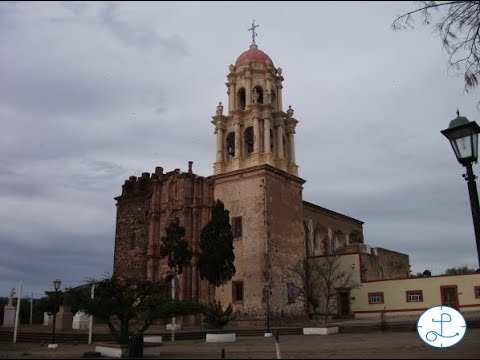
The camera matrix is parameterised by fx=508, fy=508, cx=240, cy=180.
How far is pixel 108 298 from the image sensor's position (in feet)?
54.4

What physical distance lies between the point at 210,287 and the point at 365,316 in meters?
11.4

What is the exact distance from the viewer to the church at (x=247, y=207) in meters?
33.7

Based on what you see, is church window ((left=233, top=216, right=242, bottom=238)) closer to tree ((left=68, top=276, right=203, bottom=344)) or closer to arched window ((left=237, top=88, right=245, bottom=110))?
arched window ((left=237, top=88, right=245, bottom=110))

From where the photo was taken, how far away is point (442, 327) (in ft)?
25.6

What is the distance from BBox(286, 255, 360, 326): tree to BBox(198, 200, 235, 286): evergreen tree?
708cm

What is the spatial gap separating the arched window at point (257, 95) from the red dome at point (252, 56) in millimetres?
2478

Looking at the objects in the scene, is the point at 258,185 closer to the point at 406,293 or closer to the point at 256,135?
the point at 256,135

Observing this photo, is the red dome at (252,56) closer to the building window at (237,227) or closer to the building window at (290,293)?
the building window at (237,227)

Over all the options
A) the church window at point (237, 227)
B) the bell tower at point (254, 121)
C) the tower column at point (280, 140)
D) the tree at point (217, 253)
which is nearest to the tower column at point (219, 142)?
the bell tower at point (254, 121)

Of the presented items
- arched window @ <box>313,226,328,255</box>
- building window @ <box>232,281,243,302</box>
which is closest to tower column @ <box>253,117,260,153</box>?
building window @ <box>232,281,243,302</box>

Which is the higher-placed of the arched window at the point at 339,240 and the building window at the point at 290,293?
the arched window at the point at 339,240

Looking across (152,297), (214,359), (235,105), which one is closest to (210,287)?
(235,105)

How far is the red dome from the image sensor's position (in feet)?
132

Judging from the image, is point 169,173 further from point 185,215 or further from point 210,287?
point 210,287
